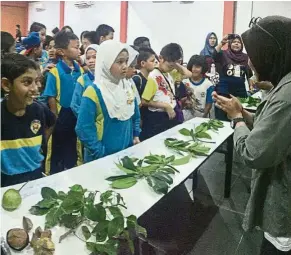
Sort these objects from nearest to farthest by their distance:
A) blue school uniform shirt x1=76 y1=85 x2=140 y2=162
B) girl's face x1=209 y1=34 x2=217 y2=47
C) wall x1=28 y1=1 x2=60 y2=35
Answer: blue school uniform shirt x1=76 y1=85 x2=140 y2=162, girl's face x1=209 y1=34 x2=217 y2=47, wall x1=28 y1=1 x2=60 y2=35

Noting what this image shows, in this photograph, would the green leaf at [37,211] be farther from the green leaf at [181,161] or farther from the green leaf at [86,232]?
the green leaf at [181,161]

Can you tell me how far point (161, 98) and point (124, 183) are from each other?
45.2 inches

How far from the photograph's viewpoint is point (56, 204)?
867 mm

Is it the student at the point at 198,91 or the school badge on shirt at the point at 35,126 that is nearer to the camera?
the school badge on shirt at the point at 35,126

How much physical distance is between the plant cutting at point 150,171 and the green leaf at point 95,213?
0.78ft

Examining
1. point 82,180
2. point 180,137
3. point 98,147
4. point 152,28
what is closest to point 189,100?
point 180,137

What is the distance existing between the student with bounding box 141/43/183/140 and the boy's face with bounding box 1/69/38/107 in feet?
3.42

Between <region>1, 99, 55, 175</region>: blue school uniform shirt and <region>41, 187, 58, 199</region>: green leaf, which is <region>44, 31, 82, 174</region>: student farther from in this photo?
<region>41, 187, 58, 199</region>: green leaf

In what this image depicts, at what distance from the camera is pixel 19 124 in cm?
114

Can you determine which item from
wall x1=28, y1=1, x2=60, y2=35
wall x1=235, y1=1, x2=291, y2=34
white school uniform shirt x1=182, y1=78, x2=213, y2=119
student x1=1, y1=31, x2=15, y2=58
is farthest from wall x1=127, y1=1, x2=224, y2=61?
student x1=1, y1=31, x2=15, y2=58

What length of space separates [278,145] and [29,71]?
0.86m

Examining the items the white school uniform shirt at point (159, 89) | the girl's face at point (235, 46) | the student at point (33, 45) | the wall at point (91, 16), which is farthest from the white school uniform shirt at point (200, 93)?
the wall at point (91, 16)

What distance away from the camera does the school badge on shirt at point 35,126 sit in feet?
3.88

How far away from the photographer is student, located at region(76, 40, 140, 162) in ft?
4.84
